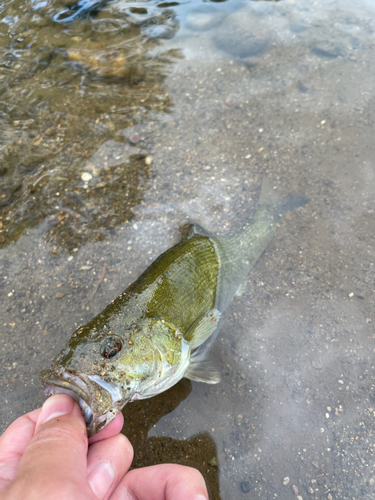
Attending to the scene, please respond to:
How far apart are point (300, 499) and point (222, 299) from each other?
1.60 m

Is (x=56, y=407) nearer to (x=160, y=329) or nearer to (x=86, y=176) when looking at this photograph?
(x=160, y=329)

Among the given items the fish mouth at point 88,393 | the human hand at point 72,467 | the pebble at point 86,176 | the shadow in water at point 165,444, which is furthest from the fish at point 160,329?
the pebble at point 86,176

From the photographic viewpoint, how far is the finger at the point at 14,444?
5.15ft

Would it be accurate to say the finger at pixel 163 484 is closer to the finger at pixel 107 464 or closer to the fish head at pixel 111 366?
the finger at pixel 107 464

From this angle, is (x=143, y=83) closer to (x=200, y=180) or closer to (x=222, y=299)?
(x=200, y=180)

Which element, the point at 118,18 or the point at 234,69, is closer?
the point at 234,69

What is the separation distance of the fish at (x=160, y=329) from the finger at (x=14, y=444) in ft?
0.67

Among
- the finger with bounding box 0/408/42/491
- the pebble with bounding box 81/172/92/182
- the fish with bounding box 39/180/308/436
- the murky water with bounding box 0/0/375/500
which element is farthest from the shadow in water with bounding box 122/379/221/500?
the pebble with bounding box 81/172/92/182

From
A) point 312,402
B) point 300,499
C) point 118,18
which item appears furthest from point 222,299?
point 118,18

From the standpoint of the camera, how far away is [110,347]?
2.15 meters

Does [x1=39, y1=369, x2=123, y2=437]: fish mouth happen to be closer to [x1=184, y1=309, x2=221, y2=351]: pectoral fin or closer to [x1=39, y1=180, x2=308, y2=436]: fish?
[x1=39, y1=180, x2=308, y2=436]: fish

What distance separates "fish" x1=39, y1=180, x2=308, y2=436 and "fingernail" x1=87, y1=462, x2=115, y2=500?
0.62ft

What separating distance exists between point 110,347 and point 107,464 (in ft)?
2.13

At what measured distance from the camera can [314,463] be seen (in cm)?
251
